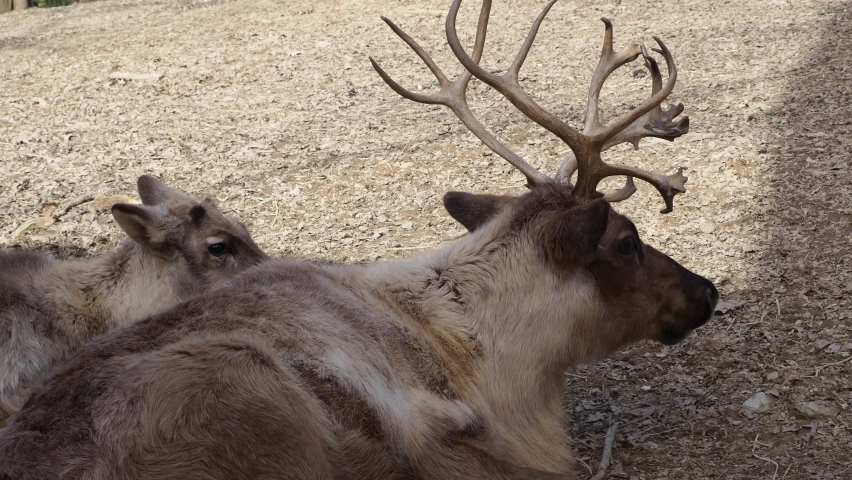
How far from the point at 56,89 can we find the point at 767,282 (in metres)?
7.98

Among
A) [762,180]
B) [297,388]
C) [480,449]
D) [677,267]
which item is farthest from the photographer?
[762,180]

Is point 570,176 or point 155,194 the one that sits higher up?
point 570,176

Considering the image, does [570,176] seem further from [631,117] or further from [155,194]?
[155,194]

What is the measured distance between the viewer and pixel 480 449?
3691 millimetres

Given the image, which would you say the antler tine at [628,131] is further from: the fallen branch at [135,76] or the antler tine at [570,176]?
the fallen branch at [135,76]

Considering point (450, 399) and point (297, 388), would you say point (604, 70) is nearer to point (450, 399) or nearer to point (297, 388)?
point (450, 399)

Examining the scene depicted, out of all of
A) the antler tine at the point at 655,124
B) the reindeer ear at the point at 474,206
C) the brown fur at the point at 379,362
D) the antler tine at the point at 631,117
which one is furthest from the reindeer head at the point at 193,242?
the antler tine at the point at 655,124

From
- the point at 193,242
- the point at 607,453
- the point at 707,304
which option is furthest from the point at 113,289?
the point at 707,304

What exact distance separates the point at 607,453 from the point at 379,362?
4.63 ft

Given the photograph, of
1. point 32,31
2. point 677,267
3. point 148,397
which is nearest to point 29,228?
point 148,397

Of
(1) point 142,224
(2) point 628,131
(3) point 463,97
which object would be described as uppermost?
(3) point 463,97

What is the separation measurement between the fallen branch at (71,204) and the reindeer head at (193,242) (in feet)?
7.76

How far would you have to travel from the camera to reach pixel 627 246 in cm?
432

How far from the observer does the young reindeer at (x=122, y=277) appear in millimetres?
5055
